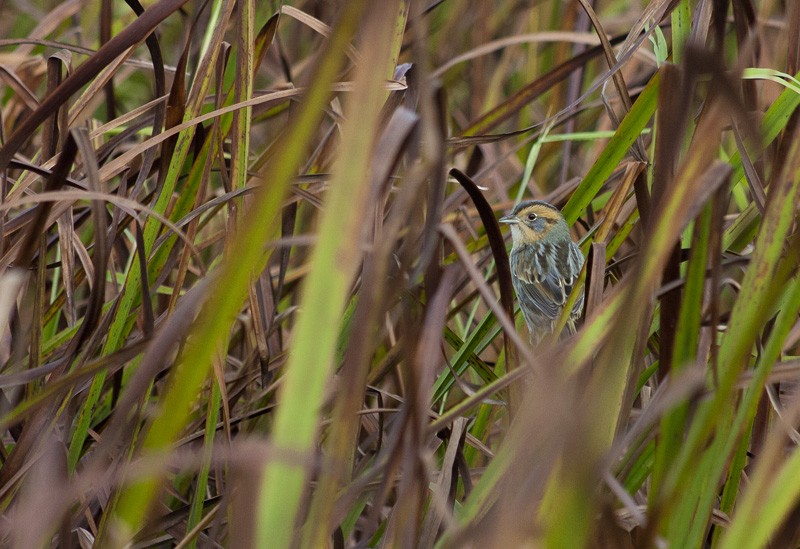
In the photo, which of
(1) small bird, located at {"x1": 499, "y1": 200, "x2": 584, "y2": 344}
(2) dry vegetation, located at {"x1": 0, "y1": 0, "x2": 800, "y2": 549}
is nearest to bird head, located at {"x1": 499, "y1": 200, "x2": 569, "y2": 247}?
(1) small bird, located at {"x1": 499, "y1": 200, "x2": 584, "y2": 344}

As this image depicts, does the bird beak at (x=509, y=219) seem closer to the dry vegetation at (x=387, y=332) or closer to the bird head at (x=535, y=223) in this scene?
the bird head at (x=535, y=223)

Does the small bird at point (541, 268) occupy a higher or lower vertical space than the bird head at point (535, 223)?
lower

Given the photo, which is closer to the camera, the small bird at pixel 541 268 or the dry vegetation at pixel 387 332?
the dry vegetation at pixel 387 332

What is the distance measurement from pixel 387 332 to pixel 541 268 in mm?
992

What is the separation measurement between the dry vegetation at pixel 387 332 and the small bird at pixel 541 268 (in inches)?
9.1

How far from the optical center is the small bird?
120 inches

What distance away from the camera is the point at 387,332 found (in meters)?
2.52

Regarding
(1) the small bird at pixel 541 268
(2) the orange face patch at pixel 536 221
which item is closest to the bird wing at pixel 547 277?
(1) the small bird at pixel 541 268

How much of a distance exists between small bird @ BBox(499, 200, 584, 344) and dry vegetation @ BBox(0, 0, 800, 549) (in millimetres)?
231

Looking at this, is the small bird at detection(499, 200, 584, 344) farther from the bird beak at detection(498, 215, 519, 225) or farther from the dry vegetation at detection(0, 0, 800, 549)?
the dry vegetation at detection(0, 0, 800, 549)

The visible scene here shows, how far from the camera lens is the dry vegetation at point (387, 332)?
3.35 feet

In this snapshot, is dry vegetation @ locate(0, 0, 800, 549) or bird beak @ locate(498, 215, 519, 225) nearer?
Result: dry vegetation @ locate(0, 0, 800, 549)

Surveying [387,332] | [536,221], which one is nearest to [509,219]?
[536,221]

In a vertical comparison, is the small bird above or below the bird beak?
below
